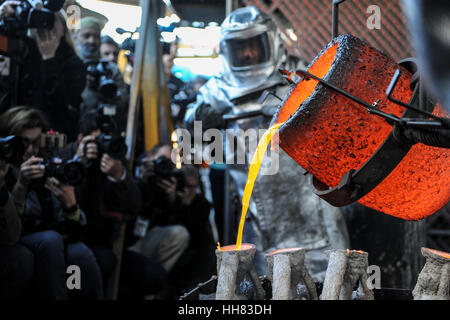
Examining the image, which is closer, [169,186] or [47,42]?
[47,42]

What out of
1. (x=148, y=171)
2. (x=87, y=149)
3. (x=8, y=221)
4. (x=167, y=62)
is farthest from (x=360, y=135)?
(x=167, y=62)

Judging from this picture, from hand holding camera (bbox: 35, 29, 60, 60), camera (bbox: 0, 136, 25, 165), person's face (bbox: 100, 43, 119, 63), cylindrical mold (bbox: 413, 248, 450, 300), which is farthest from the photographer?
person's face (bbox: 100, 43, 119, 63)

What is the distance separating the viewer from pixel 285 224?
103 inches

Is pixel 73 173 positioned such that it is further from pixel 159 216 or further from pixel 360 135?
pixel 360 135

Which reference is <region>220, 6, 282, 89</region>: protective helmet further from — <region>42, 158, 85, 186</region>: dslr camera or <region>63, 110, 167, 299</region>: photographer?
<region>42, 158, 85, 186</region>: dslr camera

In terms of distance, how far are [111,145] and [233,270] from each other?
1.44 meters

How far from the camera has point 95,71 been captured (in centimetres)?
289

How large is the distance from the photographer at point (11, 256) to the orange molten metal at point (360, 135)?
1.23 m

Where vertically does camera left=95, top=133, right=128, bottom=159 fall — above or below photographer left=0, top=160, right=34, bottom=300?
above

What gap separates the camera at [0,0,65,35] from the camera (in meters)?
2.33

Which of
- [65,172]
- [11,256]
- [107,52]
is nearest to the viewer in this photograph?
[11,256]

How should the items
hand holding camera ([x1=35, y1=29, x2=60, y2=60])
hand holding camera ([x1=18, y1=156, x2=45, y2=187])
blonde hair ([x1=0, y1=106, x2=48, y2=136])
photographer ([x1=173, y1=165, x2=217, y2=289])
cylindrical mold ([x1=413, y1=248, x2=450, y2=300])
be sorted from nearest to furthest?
cylindrical mold ([x1=413, y1=248, x2=450, y2=300]) < hand holding camera ([x1=18, y1=156, x2=45, y2=187]) < blonde hair ([x1=0, y1=106, x2=48, y2=136]) < hand holding camera ([x1=35, y1=29, x2=60, y2=60]) < photographer ([x1=173, y1=165, x2=217, y2=289])

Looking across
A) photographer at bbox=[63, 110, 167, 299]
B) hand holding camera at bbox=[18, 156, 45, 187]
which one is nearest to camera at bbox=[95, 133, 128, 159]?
photographer at bbox=[63, 110, 167, 299]
